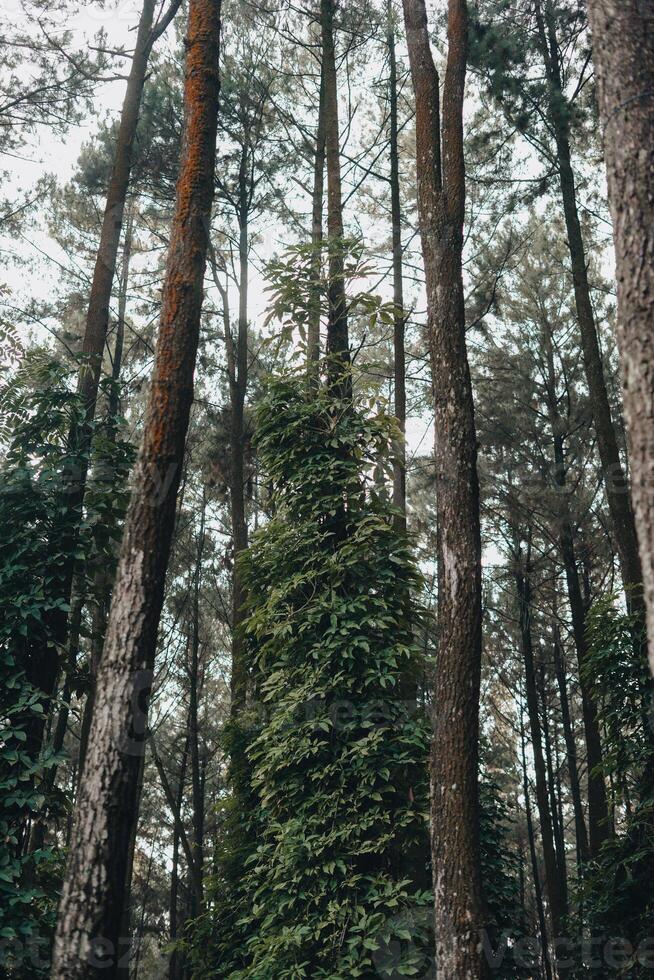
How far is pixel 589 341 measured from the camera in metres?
9.81

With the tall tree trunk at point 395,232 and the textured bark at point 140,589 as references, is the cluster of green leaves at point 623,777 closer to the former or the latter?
the textured bark at point 140,589

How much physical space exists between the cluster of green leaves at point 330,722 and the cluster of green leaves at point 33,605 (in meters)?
1.28

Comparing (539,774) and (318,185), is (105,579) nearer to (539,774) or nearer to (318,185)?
(318,185)

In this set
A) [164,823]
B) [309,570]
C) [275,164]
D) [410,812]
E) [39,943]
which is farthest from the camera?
[164,823]

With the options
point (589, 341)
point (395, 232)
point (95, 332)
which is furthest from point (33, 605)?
point (395, 232)

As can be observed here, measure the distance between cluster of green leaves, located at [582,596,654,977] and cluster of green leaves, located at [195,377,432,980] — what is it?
5.09 ft

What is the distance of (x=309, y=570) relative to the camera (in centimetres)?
628

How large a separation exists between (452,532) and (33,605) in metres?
2.77

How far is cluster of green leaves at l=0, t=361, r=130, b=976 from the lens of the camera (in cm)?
510

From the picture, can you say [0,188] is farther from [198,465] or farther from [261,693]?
[261,693]

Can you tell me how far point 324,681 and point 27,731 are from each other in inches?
75.8

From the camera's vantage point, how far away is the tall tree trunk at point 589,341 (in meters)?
8.18

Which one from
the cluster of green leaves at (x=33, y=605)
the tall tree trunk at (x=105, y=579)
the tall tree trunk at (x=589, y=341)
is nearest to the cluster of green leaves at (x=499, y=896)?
A: the tall tree trunk at (x=589, y=341)

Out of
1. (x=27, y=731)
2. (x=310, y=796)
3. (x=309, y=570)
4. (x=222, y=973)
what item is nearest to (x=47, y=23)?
(x=309, y=570)
